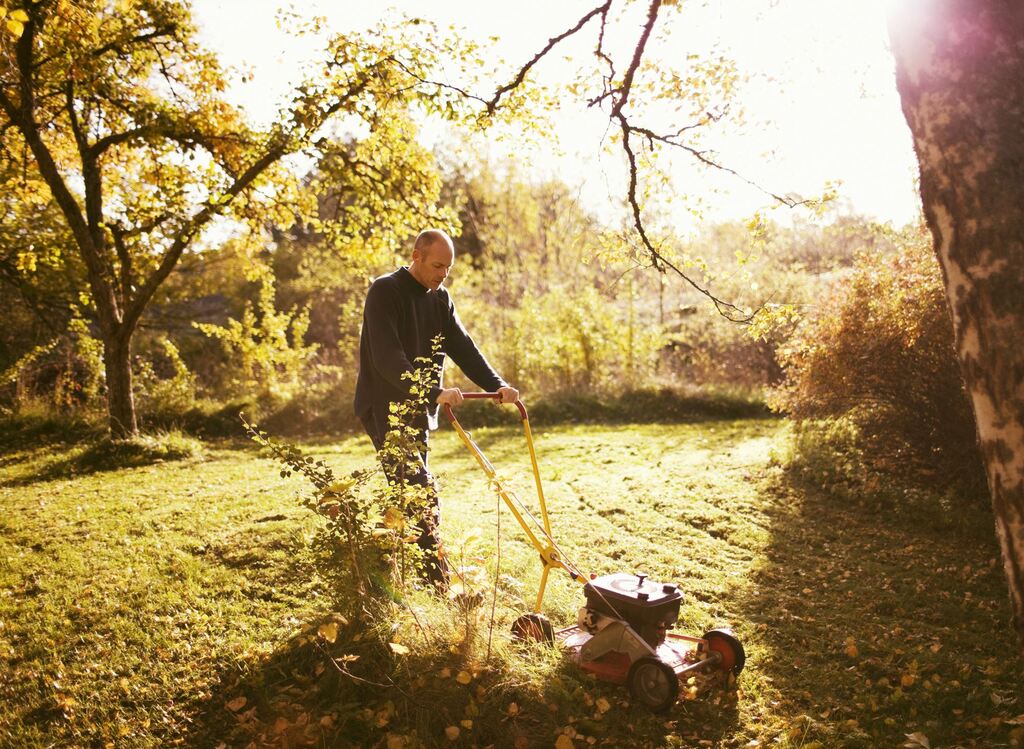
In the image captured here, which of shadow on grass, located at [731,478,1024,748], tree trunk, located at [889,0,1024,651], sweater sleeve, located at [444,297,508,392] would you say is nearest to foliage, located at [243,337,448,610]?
sweater sleeve, located at [444,297,508,392]

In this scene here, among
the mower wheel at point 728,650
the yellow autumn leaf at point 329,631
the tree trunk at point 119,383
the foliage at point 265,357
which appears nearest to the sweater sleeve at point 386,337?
the yellow autumn leaf at point 329,631

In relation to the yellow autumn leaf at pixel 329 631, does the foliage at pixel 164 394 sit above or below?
above

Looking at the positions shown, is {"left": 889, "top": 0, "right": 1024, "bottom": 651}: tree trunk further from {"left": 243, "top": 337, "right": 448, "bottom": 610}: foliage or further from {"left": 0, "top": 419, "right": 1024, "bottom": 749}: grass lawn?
{"left": 243, "top": 337, "right": 448, "bottom": 610}: foliage

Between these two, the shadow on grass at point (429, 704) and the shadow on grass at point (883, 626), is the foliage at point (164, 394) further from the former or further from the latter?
the shadow on grass at point (883, 626)

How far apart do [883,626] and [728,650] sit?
4.87 ft

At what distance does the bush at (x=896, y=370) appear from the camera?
622 cm

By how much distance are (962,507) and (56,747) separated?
258 inches

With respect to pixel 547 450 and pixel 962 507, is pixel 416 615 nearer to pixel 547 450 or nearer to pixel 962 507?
pixel 962 507

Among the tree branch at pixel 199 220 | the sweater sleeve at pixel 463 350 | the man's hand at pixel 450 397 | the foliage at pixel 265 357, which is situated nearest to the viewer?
the man's hand at pixel 450 397

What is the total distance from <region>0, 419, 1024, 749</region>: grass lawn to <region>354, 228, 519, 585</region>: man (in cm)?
31

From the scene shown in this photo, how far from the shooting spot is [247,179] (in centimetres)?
814

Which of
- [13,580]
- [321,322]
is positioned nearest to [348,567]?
[13,580]

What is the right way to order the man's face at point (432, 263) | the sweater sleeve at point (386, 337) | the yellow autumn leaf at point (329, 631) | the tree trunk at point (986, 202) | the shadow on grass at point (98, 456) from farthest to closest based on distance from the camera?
the shadow on grass at point (98, 456) → the man's face at point (432, 263) → the sweater sleeve at point (386, 337) → the yellow autumn leaf at point (329, 631) → the tree trunk at point (986, 202)

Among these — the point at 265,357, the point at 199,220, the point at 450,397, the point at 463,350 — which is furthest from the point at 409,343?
the point at 265,357
